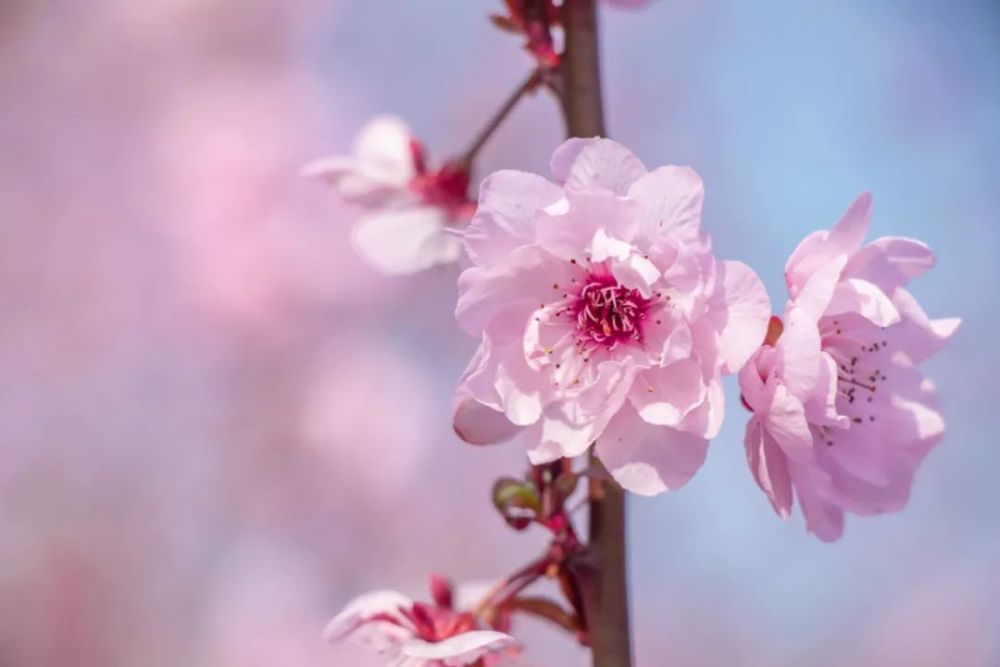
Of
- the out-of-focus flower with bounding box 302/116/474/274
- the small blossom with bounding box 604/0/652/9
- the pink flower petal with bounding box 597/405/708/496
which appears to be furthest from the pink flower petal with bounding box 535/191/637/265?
the small blossom with bounding box 604/0/652/9

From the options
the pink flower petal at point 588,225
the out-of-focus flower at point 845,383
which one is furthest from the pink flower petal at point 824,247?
the pink flower petal at point 588,225

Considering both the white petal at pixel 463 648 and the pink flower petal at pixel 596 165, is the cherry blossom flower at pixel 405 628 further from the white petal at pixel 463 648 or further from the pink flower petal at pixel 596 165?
the pink flower petal at pixel 596 165

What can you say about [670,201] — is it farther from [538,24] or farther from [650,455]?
[538,24]

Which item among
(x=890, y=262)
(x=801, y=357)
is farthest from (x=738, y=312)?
(x=890, y=262)

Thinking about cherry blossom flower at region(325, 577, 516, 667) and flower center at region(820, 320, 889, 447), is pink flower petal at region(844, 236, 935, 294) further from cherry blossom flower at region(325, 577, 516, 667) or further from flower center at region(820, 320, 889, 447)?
cherry blossom flower at region(325, 577, 516, 667)

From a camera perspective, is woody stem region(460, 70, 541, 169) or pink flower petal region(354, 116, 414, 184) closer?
woody stem region(460, 70, 541, 169)

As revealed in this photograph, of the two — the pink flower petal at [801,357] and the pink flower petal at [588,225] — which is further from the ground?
the pink flower petal at [588,225]
